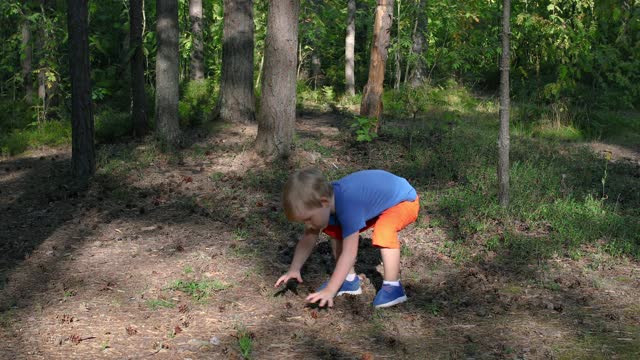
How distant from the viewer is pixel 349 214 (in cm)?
473

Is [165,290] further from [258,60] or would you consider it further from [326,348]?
[258,60]

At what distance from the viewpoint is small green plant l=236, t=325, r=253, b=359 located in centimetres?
446

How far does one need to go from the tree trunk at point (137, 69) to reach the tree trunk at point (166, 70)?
522mm

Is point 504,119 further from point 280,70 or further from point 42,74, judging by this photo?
point 42,74

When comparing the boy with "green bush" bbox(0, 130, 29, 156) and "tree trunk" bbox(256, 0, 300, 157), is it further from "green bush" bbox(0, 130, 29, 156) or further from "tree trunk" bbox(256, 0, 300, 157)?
"green bush" bbox(0, 130, 29, 156)

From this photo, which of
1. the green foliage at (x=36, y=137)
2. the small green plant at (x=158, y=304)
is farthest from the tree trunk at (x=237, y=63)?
the small green plant at (x=158, y=304)

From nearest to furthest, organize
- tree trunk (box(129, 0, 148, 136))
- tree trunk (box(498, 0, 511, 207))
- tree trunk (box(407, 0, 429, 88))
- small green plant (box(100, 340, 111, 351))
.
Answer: small green plant (box(100, 340, 111, 351))
tree trunk (box(498, 0, 511, 207))
tree trunk (box(129, 0, 148, 136))
tree trunk (box(407, 0, 429, 88))

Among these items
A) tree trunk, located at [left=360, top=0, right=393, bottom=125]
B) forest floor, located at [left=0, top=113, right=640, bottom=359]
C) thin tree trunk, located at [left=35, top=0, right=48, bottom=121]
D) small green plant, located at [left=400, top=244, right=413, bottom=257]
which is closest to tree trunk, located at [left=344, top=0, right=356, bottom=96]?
tree trunk, located at [left=360, top=0, right=393, bottom=125]

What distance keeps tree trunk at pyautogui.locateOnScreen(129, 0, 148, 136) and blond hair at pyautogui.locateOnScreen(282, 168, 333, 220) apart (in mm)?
7492

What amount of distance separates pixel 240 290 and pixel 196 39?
39.3ft

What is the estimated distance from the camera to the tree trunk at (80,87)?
27.3ft

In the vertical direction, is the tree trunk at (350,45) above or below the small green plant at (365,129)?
above

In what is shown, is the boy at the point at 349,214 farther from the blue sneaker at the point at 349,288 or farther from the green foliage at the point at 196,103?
the green foliage at the point at 196,103

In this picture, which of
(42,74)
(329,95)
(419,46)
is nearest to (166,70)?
(42,74)
